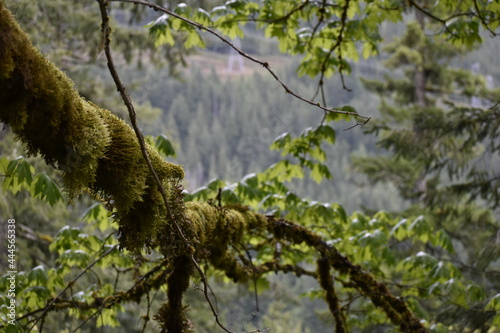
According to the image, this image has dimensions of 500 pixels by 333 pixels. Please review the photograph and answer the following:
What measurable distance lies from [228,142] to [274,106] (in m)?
12.1

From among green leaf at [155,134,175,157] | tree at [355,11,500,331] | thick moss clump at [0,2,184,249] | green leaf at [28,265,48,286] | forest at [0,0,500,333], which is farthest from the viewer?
tree at [355,11,500,331]

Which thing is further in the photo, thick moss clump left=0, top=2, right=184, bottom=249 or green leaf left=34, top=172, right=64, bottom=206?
green leaf left=34, top=172, right=64, bottom=206

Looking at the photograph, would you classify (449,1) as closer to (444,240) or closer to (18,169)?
(444,240)

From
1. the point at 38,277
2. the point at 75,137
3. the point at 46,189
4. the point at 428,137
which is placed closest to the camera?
the point at 75,137

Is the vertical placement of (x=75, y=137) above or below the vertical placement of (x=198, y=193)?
below

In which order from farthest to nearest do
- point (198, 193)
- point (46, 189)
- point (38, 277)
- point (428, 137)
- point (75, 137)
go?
point (428, 137) < point (198, 193) < point (38, 277) < point (46, 189) < point (75, 137)

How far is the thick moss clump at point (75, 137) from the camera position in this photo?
120 cm

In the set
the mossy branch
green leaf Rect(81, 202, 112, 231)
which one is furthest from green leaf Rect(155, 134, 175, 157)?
the mossy branch

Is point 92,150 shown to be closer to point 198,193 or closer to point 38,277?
point 198,193

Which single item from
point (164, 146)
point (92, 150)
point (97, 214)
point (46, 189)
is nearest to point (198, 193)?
point (164, 146)

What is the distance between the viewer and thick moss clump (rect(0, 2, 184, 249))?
3.94 feet

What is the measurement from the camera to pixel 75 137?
1.35 m

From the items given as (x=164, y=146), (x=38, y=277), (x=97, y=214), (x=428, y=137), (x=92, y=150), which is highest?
(x=428, y=137)

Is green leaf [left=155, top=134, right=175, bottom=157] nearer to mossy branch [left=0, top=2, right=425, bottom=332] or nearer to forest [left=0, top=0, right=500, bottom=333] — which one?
forest [left=0, top=0, right=500, bottom=333]
